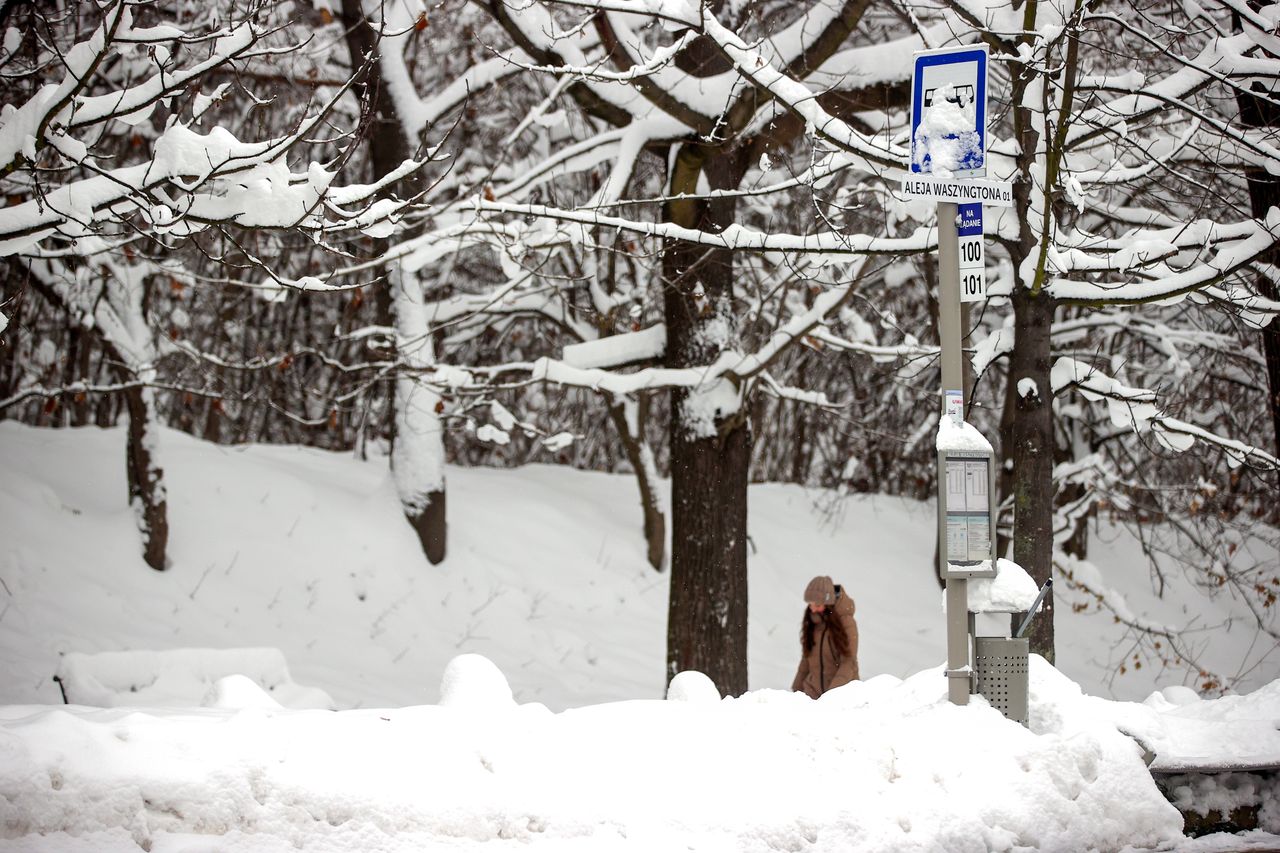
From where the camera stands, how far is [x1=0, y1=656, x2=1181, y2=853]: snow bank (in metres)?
3.93

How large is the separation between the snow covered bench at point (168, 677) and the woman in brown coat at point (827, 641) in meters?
3.24

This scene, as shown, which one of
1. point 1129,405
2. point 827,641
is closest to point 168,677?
point 827,641

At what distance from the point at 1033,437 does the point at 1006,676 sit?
2.22 meters

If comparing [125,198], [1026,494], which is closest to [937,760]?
[1026,494]

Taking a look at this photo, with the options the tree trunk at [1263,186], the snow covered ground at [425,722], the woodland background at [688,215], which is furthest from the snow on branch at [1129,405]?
the snow covered ground at [425,722]

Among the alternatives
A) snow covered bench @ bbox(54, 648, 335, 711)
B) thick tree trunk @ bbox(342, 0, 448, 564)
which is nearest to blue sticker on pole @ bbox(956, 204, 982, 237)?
snow covered bench @ bbox(54, 648, 335, 711)

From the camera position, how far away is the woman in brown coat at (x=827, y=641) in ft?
26.8

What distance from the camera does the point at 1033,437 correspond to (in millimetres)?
7176

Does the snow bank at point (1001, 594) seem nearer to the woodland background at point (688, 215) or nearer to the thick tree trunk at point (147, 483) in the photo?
the woodland background at point (688, 215)

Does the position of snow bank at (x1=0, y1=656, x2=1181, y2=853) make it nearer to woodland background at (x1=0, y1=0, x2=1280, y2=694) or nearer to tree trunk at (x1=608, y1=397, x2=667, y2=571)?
woodland background at (x1=0, y1=0, x2=1280, y2=694)

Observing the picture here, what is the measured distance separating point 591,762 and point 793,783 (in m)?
0.78

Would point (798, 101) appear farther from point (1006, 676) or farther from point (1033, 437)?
point (1006, 676)

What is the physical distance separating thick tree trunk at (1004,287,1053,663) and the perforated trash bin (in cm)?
172

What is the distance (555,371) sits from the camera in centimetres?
896
